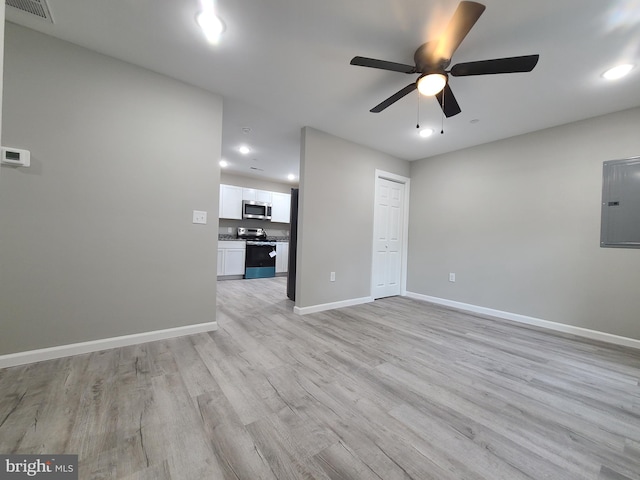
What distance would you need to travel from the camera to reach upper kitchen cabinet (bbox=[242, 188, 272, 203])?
607 cm

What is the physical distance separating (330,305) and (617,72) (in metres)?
3.73

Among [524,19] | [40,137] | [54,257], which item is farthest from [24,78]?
[524,19]

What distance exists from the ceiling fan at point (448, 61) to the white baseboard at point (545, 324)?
3022 millimetres

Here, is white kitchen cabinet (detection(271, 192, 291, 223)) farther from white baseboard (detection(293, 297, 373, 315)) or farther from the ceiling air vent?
the ceiling air vent

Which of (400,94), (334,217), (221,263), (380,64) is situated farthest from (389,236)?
(221,263)

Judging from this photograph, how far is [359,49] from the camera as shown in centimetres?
203

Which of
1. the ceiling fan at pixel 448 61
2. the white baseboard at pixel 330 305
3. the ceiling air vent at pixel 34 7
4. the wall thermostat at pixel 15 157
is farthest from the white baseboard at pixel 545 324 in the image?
the ceiling air vent at pixel 34 7

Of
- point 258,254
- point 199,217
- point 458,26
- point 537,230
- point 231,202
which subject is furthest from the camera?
point 258,254

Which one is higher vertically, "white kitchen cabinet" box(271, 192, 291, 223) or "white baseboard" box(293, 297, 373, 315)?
"white kitchen cabinet" box(271, 192, 291, 223)

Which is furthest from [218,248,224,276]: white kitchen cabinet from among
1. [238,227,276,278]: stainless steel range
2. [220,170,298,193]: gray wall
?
[220,170,298,193]: gray wall

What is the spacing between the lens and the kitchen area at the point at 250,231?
5.71 meters

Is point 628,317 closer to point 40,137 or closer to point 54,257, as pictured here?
point 54,257

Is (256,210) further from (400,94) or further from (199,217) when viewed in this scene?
(400,94)

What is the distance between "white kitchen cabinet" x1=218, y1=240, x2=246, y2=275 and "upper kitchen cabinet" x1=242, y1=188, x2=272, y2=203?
3.77 ft
